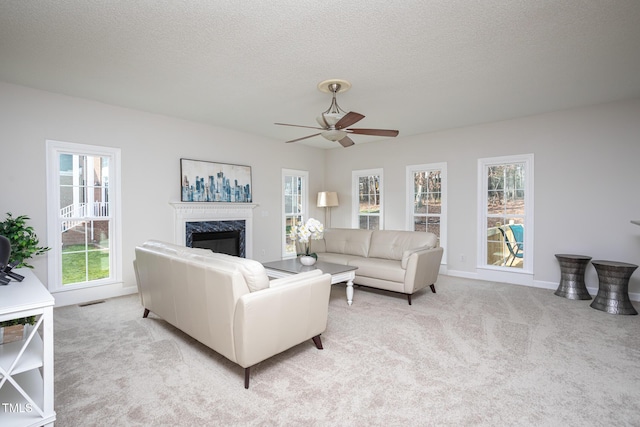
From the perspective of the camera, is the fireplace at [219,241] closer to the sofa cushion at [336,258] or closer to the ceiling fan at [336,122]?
the sofa cushion at [336,258]

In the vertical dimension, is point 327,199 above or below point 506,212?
above

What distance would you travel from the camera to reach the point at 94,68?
10.4 feet

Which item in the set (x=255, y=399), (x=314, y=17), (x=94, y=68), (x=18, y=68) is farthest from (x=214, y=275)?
(x=18, y=68)

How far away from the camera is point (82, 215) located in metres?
4.20

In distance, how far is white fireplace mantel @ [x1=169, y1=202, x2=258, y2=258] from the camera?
16.3 feet

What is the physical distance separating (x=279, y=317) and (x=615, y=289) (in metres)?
4.00

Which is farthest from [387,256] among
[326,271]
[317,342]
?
[317,342]

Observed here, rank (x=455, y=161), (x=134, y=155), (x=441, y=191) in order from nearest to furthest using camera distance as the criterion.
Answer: (x=134, y=155) → (x=455, y=161) → (x=441, y=191)

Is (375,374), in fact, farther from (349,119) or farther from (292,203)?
(292,203)

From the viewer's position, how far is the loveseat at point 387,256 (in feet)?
13.2

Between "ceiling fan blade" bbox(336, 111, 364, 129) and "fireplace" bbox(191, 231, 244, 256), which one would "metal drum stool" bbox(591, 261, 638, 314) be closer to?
"ceiling fan blade" bbox(336, 111, 364, 129)

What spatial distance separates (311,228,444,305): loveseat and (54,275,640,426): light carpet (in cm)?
57

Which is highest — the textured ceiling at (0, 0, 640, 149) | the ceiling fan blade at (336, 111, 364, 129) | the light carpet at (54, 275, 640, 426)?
the textured ceiling at (0, 0, 640, 149)

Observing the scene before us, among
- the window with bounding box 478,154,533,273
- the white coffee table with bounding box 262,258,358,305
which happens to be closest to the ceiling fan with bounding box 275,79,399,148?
the white coffee table with bounding box 262,258,358,305
